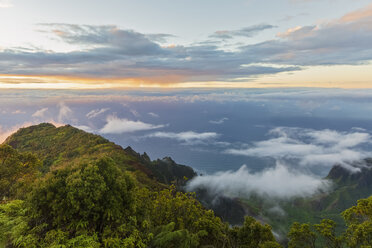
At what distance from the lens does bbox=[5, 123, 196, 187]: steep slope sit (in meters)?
67.4

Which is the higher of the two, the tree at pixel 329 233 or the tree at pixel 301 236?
the tree at pixel 329 233

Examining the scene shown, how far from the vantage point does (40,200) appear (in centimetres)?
1723

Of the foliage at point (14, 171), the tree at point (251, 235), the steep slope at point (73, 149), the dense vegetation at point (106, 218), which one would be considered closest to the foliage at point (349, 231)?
the dense vegetation at point (106, 218)

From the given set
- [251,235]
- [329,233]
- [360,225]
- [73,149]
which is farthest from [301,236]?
[73,149]

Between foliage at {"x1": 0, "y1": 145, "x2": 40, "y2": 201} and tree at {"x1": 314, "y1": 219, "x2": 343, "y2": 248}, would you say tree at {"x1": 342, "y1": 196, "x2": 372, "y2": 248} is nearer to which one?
tree at {"x1": 314, "y1": 219, "x2": 343, "y2": 248}

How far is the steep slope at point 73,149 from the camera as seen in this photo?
67.4 m

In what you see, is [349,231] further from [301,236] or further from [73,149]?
[73,149]

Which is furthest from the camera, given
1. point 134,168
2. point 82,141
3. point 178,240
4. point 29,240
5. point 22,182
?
point 82,141

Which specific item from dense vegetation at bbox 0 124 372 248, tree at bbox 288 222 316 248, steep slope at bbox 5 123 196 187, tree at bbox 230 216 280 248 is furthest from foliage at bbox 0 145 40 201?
tree at bbox 288 222 316 248

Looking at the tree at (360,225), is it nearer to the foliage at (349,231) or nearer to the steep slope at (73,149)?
the foliage at (349,231)

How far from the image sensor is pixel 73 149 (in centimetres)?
8394

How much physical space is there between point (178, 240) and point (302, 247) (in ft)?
55.9

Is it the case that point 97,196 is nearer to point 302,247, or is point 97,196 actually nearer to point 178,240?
point 178,240

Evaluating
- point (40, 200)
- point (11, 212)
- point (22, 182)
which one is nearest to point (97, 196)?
point (40, 200)
